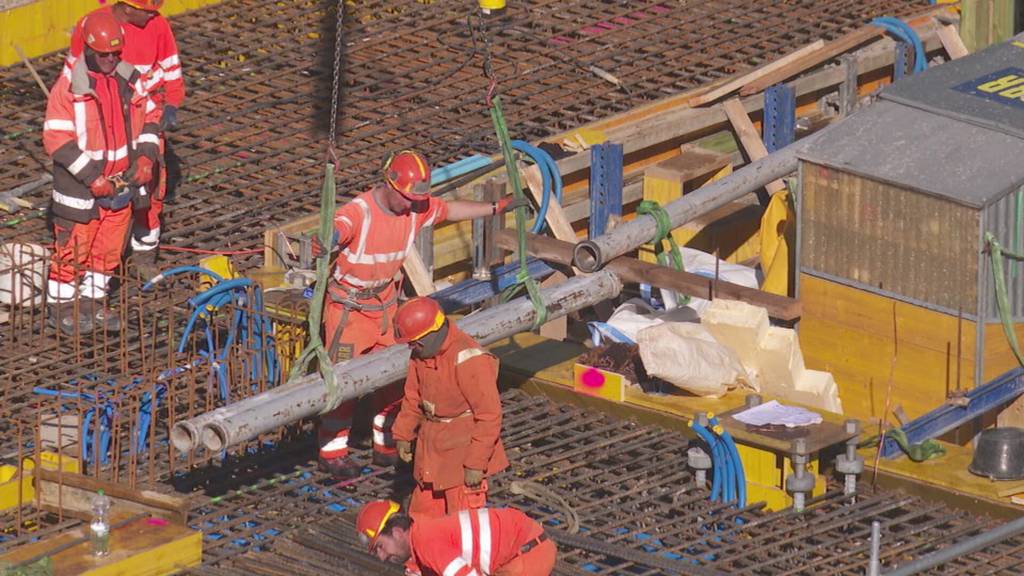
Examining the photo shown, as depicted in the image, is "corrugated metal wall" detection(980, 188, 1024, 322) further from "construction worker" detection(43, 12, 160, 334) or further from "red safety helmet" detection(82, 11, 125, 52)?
"red safety helmet" detection(82, 11, 125, 52)

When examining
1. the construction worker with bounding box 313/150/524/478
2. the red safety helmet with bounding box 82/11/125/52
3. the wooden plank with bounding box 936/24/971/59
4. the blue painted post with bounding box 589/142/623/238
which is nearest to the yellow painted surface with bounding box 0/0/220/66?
the red safety helmet with bounding box 82/11/125/52

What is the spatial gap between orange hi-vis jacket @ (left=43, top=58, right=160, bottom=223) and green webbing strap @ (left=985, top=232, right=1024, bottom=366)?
18.9 feet

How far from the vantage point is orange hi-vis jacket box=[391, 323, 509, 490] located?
44.8ft

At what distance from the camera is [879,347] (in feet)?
55.5

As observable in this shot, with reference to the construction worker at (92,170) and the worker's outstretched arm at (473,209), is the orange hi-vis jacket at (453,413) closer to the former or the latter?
the worker's outstretched arm at (473,209)

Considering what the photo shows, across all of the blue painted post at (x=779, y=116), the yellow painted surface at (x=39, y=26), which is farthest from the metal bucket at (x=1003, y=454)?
the yellow painted surface at (x=39, y=26)

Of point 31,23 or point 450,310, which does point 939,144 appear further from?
point 31,23

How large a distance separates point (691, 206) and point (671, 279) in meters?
0.53

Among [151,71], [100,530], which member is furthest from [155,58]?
[100,530]

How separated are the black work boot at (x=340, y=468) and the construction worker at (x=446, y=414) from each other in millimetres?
1209

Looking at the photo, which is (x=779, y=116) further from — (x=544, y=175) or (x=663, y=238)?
(x=663, y=238)

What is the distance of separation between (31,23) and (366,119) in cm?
306

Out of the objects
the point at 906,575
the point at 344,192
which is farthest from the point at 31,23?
the point at 906,575

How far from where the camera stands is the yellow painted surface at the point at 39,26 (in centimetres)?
2106
